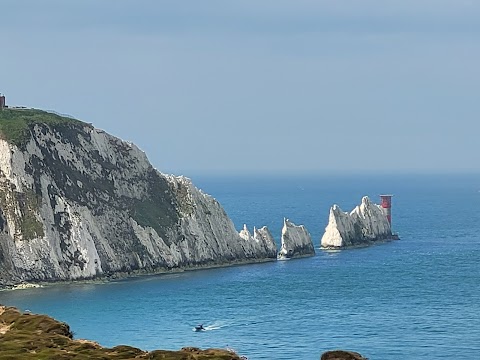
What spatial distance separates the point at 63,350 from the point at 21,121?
353ft

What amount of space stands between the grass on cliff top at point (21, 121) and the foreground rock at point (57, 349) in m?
90.6

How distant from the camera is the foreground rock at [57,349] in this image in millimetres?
64062

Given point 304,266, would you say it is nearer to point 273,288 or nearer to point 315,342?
point 273,288

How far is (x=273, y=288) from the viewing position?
155 meters

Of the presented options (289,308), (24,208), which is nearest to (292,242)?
(24,208)

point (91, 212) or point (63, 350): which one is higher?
point (91, 212)

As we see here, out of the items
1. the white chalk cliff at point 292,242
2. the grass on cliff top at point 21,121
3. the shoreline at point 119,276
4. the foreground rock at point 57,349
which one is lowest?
the shoreline at point 119,276

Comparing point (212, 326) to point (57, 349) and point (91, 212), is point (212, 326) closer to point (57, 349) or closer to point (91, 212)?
point (91, 212)

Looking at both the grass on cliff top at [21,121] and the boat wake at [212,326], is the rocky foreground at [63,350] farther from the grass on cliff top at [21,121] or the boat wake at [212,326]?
the grass on cliff top at [21,121]

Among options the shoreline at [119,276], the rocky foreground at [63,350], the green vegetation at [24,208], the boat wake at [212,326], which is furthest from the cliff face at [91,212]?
the rocky foreground at [63,350]

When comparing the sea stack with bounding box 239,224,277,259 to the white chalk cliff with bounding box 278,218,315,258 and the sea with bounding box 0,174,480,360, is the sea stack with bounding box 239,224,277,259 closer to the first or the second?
the white chalk cliff with bounding box 278,218,315,258

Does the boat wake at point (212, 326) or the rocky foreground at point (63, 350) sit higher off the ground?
the rocky foreground at point (63, 350)

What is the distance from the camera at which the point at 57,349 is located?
6631 cm

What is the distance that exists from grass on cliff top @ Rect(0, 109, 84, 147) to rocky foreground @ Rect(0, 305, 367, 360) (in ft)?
299
